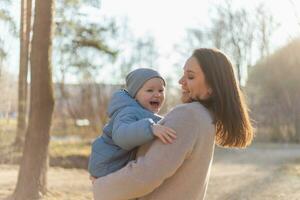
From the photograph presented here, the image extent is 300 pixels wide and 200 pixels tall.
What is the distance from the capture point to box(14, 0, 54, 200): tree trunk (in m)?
9.16

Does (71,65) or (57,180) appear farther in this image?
(71,65)

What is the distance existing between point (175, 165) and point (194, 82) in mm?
348

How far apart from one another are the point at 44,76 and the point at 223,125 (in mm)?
7456

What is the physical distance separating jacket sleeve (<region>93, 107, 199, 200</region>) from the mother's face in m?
0.13

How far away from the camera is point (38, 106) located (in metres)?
9.29

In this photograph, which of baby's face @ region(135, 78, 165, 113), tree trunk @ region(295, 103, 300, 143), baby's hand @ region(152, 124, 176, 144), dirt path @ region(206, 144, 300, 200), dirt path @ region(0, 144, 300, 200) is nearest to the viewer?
baby's hand @ region(152, 124, 176, 144)

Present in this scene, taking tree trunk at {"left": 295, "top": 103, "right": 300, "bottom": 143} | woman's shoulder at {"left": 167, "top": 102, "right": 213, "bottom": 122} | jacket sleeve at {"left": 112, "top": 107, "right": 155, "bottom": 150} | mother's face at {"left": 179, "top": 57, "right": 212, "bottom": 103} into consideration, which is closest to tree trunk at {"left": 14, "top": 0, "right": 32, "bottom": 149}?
jacket sleeve at {"left": 112, "top": 107, "right": 155, "bottom": 150}

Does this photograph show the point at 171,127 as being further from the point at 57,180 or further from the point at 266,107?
the point at 266,107

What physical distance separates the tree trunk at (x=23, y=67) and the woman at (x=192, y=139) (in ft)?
49.8

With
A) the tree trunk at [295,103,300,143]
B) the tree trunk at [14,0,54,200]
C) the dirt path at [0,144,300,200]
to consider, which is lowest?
the tree trunk at [295,103,300,143]

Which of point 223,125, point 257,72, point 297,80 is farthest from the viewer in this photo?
point 257,72

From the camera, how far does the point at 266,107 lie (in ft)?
117

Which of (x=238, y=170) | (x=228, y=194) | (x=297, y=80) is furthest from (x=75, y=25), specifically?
(x=297, y=80)

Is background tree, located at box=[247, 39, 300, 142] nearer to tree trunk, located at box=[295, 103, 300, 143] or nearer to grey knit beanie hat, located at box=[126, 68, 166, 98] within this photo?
tree trunk, located at box=[295, 103, 300, 143]
